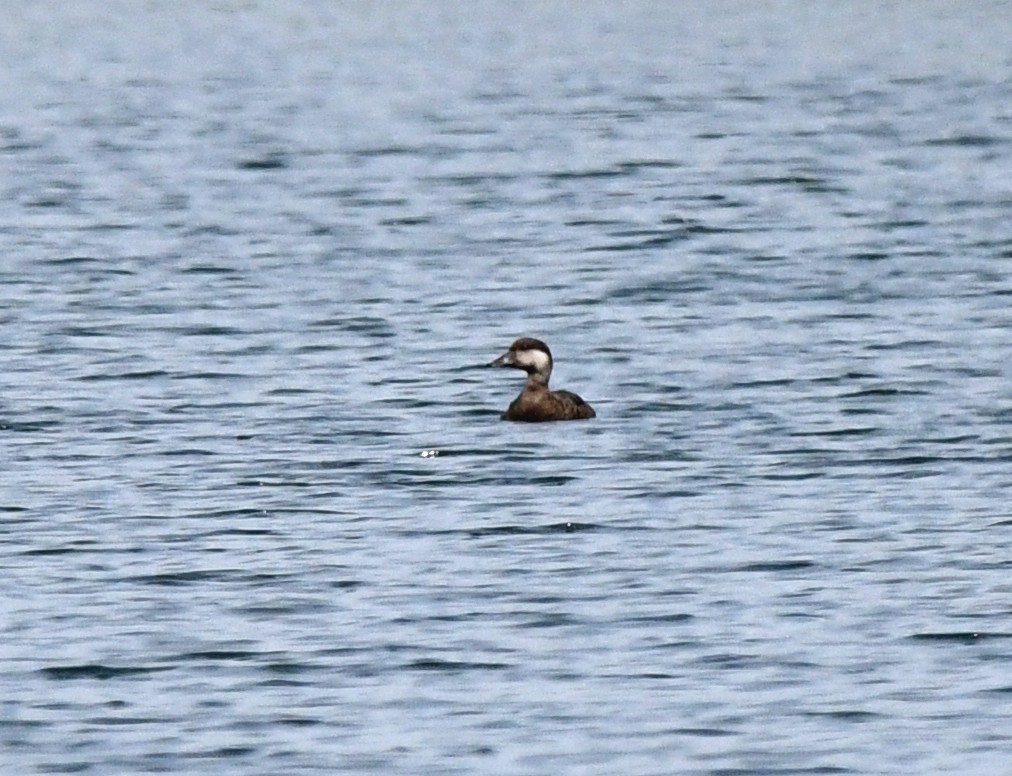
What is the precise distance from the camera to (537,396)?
20766mm

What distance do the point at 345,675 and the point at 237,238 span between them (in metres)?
18.9

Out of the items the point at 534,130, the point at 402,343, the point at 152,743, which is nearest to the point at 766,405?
the point at 402,343

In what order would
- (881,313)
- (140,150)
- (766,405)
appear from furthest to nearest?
(140,150) → (881,313) → (766,405)

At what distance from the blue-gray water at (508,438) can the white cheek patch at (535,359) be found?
53cm

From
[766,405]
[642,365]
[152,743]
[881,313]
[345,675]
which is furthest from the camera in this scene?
[881,313]

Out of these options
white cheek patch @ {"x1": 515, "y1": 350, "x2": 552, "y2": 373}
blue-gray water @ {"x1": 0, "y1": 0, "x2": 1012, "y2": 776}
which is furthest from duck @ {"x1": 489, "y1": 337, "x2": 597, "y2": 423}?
blue-gray water @ {"x1": 0, "y1": 0, "x2": 1012, "y2": 776}

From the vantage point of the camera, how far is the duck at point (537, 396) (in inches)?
811

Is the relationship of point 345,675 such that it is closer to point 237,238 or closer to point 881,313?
point 881,313

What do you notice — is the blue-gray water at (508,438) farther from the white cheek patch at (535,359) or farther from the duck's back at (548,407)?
the white cheek patch at (535,359)

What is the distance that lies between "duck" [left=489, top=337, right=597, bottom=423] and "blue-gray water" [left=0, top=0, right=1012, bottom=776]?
0.67 ft

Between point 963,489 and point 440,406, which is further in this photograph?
point 440,406

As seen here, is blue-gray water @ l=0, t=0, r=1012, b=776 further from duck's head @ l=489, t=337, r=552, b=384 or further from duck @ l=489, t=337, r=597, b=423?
duck's head @ l=489, t=337, r=552, b=384

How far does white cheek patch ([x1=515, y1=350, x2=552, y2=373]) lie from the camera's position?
2138 centimetres

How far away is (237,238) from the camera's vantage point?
105 feet
